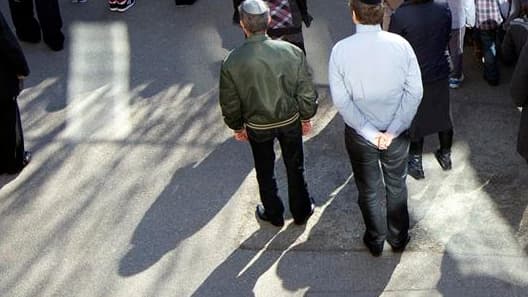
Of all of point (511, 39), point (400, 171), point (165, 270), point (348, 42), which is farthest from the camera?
point (511, 39)

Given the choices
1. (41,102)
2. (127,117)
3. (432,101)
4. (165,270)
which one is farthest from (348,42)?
(41,102)

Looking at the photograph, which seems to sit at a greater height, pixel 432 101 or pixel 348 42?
pixel 348 42

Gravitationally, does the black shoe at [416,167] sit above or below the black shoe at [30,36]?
above

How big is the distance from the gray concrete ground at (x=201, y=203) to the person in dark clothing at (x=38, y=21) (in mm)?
354

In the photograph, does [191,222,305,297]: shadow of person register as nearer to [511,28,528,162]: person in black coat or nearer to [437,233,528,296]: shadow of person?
[437,233,528,296]: shadow of person

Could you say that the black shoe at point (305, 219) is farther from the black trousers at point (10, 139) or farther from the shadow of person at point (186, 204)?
the black trousers at point (10, 139)

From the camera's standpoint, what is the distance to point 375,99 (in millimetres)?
4359

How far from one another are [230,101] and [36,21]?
409 cm

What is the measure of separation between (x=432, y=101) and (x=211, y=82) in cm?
Result: 240

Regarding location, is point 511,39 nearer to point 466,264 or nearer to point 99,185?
point 466,264

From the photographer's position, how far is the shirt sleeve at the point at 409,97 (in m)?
4.32

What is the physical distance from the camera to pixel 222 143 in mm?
6312

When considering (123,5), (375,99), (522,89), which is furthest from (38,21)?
(522,89)

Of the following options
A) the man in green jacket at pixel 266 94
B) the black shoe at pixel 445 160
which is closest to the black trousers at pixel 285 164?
the man in green jacket at pixel 266 94
